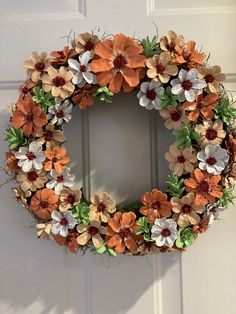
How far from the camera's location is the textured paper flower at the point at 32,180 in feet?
3.72

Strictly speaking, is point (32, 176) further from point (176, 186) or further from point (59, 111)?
point (176, 186)

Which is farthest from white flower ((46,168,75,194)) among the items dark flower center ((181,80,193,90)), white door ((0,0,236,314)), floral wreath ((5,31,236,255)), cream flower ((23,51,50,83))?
dark flower center ((181,80,193,90))

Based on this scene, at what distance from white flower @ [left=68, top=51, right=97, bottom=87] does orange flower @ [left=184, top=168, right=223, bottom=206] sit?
0.30 m

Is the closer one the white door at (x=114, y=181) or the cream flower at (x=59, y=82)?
the cream flower at (x=59, y=82)

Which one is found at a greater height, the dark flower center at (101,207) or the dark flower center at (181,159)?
the dark flower center at (181,159)

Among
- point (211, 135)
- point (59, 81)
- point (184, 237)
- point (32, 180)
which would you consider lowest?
point (184, 237)

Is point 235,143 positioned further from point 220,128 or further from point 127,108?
point 127,108

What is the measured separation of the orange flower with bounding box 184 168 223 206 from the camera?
1.09m

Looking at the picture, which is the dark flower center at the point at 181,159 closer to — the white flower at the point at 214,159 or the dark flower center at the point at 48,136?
the white flower at the point at 214,159

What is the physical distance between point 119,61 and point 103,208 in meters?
0.32

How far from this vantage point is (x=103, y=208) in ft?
3.71

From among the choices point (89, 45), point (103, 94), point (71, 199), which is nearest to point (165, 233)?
point (71, 199)

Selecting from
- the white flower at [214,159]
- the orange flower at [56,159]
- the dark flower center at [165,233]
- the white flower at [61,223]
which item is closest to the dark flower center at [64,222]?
the white flower at [61,223]

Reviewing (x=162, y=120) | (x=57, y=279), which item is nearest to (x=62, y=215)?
(x=57, y=279)
